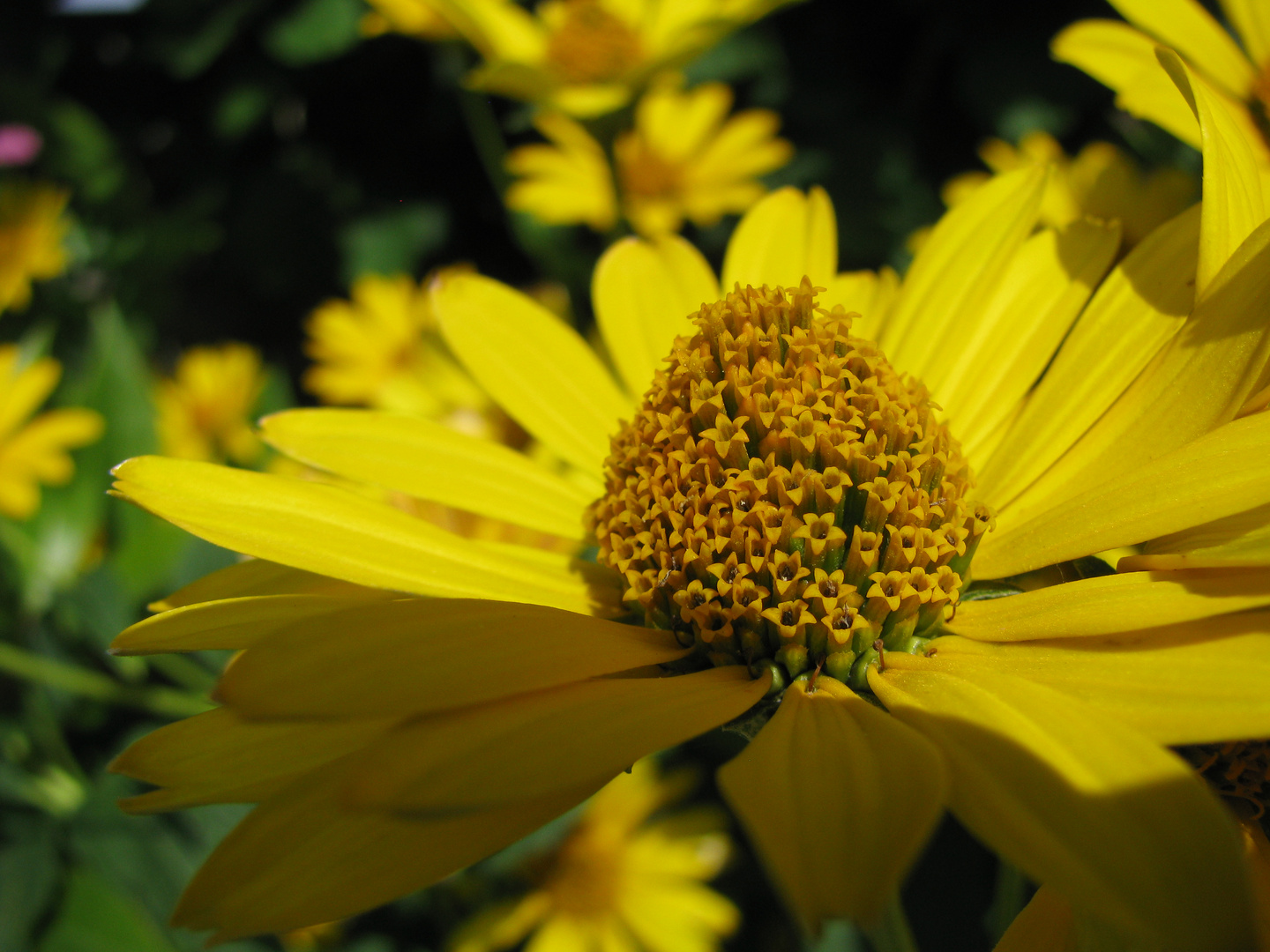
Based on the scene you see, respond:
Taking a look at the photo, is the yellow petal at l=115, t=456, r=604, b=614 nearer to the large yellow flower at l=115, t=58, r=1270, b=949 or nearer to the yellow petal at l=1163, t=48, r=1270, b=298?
the large yellow flower at l=115, t=58, r=1270, b=949

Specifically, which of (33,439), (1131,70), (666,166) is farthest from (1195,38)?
(33,439)

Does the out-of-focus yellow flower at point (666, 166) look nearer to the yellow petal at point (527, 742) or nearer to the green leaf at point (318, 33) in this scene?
the green leaf at point (318, 33)

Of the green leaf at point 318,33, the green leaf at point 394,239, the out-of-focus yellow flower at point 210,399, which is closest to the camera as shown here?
the out-of-focus yellow flower at point 210,399

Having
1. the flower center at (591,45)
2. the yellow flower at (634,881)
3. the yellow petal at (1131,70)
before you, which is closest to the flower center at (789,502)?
the yellow petal at (1131,70)

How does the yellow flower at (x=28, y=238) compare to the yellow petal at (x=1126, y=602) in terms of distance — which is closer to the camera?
the yellow petal at (x=1126, y=602)

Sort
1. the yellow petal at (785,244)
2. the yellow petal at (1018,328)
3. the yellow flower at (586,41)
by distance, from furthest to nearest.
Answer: the yellow flower at (586,41), the yellow petal at (785,244), the yellow petal at (1018,328)

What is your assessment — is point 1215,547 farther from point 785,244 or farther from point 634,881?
point 634,881

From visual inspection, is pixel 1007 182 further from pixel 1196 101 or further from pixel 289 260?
pixel 289 260
